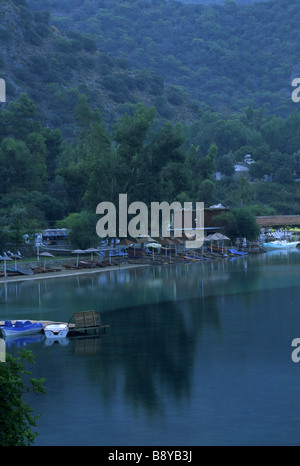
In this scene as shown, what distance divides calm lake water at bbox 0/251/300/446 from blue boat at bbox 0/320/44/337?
204 centimetres

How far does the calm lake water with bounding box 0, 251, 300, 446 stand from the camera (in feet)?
93.3

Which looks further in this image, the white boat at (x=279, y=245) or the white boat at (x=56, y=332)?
the white boat at (x=279, y=245)

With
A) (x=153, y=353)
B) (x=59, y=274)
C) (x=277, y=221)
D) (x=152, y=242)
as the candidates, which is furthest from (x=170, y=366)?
(x=277, y=221)

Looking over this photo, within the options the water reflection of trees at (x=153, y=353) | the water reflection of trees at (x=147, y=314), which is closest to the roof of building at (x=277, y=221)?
the water reflection of trees at (x=147, y=314)

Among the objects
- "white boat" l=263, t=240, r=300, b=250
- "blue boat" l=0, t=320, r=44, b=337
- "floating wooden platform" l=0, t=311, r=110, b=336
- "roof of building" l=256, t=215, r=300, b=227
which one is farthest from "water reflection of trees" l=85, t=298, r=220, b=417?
"roof of building" l=256, t=215, r=300, b=227

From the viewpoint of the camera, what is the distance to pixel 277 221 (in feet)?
449

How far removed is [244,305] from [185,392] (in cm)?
2530

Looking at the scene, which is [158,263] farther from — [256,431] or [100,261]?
[256,431]

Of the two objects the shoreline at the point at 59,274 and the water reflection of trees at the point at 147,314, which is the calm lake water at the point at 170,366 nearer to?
the water reflection of trees at the point at 147,314

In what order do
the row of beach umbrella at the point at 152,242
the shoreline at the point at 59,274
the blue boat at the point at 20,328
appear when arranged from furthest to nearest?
the row of beach umbrella at the point at 152,242 → the shoreline at the point at 59,274 → the blue boat at the point at 20,328

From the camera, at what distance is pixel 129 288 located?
70.2 metres

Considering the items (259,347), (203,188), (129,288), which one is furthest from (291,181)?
(259,347)

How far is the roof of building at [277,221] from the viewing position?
133 metres

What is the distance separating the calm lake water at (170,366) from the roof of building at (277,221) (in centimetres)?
6321
